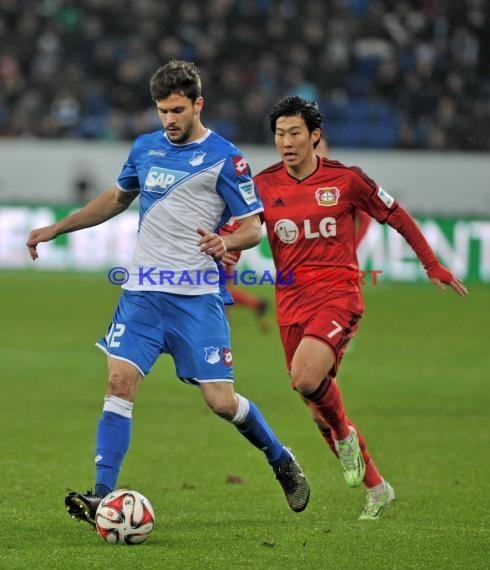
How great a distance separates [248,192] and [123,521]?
188 centimetres

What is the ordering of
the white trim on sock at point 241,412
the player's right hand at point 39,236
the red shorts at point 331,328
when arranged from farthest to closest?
the red shorts at point 331,328 < the player's right hand at point 39,236 < the white trim on sock at point 241,412

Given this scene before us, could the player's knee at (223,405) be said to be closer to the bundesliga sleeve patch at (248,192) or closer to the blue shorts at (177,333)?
the blue shorts at (177,333)

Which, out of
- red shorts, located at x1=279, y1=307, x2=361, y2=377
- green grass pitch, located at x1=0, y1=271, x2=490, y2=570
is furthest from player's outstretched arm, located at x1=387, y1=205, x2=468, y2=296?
green grass pitch, located at x1=0, y1=271, x2=490, y2=570

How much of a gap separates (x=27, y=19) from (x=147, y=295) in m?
20.5

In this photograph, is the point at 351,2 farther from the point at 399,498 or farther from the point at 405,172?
the point at 399,498

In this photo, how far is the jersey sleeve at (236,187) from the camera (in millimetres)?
6535

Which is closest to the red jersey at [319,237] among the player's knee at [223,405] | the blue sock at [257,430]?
the blue sock at [257,430]

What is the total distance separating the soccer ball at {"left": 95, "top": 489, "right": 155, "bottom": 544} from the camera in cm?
579

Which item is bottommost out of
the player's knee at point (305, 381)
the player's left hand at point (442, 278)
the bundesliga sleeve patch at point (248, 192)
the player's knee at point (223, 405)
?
the player's knee at point (223, 405)

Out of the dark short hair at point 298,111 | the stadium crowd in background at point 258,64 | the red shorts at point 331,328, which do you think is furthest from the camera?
the stadium crowd in background at point 258,64

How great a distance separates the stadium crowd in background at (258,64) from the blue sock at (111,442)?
17.6 metres

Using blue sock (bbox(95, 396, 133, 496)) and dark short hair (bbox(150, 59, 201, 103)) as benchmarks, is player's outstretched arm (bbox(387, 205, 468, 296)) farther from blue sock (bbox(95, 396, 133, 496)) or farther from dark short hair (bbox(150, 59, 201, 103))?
blue sock (bbox(95, 396, 133, 496))

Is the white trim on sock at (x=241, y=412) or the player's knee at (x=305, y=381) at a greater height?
the player's knee at (x=305, y=381)

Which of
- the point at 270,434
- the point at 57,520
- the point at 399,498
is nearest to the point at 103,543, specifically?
the point at 57,520
